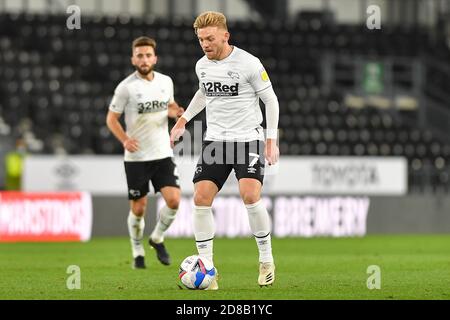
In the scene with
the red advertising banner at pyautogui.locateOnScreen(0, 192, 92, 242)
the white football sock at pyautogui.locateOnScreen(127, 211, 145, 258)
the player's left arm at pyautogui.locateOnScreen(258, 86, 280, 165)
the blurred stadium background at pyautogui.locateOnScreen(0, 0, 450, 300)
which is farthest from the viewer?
the blurred stadium background at pyautogui.locateOnScreen(0, 0, 450, 300)

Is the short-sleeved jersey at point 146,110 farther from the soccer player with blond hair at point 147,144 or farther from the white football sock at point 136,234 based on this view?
the white football sock at point 136,234

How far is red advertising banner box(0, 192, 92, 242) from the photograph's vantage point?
21.0 metres

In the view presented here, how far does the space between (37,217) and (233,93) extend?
37.1 feet

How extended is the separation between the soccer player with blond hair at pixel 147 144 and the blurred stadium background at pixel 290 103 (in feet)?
24.1

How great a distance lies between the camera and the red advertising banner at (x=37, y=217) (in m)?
21.0

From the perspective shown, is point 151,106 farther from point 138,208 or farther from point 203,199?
point 203,199

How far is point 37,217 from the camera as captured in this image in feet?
69.4

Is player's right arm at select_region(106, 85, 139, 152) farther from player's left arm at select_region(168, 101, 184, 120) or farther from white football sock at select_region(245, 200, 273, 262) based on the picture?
white football sock at select_region(245, 200, 273, 262)

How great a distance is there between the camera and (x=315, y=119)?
2833 centimetres

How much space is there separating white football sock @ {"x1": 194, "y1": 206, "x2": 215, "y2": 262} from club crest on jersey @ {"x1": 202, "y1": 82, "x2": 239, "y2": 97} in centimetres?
101

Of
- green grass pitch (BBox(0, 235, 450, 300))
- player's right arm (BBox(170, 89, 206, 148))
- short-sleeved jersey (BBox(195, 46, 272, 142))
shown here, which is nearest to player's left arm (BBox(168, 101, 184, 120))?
green grass pitch (BBox(0, 235, 450, 300))

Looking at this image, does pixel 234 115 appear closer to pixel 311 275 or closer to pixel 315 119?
pixel 311 275
